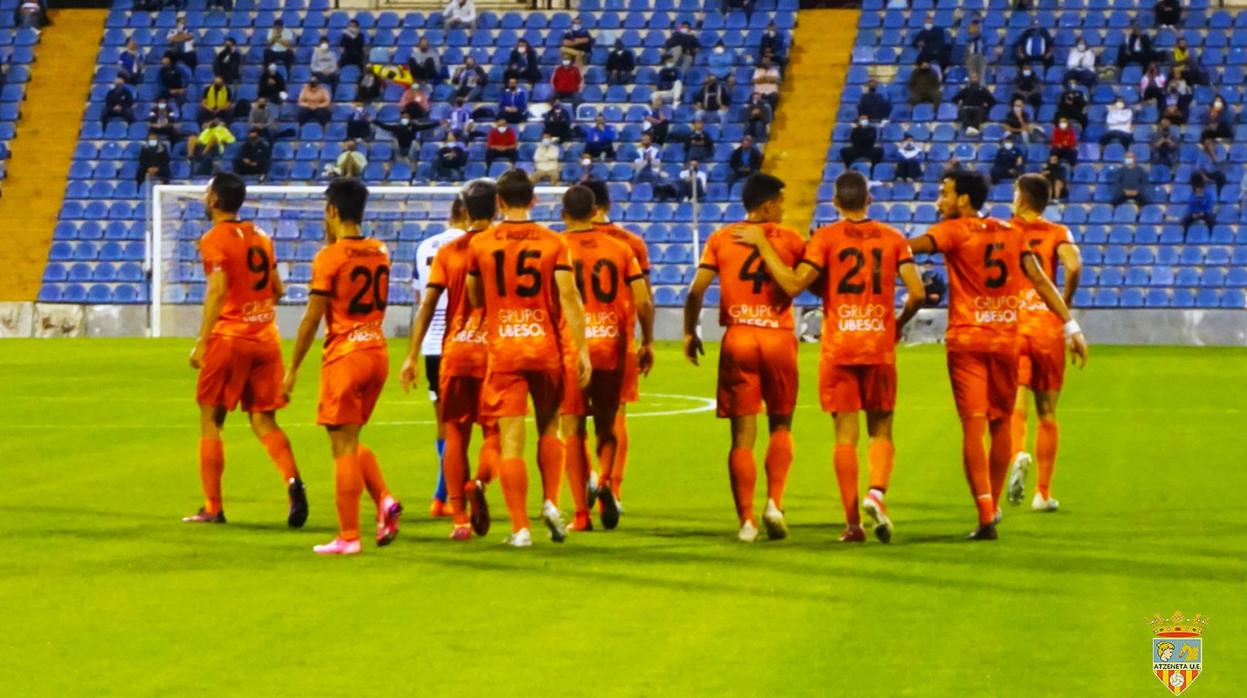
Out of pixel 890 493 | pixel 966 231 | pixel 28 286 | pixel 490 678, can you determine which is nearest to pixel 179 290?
pixel 28 286

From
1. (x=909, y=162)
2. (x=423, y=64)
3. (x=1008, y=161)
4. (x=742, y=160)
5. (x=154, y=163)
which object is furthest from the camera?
(x=423, y=64)

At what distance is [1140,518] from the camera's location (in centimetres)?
1214

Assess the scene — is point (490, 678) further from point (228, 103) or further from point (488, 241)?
point (228, 103)

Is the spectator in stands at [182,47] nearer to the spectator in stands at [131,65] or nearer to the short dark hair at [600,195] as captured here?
the spectator in stands at [131,65]

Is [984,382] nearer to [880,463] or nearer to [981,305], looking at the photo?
[981,305]

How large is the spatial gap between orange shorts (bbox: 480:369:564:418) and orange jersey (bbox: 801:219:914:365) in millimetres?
1486

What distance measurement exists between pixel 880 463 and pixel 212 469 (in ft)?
12.7

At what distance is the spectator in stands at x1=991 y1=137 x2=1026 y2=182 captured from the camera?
37.1 m

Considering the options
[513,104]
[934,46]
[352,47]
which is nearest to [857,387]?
[513,104]

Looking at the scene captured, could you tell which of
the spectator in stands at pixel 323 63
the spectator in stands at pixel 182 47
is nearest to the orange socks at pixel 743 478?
the spectator in stands at pixel 323 63

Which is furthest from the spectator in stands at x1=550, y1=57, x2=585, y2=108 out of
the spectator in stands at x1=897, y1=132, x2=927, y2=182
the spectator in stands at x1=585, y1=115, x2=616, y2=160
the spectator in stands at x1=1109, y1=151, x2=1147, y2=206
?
the spectator in stands at x1=1109, y1=151, x2=1147, y2=206

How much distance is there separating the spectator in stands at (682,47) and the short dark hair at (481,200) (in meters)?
30.5

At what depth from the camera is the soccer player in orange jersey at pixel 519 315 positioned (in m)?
10.5

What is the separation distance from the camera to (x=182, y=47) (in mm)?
43000
